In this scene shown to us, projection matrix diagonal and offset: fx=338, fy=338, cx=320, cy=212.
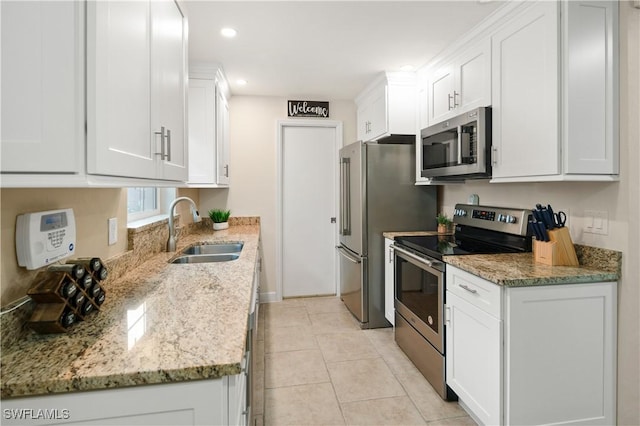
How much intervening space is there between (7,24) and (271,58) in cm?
233

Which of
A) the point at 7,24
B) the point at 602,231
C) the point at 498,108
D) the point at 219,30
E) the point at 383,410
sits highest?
the point at 219,30

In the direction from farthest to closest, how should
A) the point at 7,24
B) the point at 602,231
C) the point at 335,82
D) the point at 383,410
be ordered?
the point at 335,82, the point at 383,410, the point at 602,231, the point at 7,24

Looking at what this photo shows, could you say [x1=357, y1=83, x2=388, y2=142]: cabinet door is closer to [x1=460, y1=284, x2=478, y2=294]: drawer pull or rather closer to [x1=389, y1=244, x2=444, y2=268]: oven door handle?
[x1=389, y1=244, x2=444, y2=268]: oven door handle

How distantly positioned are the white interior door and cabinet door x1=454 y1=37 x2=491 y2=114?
6.17 ft

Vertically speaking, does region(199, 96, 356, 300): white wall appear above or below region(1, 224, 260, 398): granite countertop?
above

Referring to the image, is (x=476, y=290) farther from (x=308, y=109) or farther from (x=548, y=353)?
(x=308, y=109)

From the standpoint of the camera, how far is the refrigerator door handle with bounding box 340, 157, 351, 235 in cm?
352

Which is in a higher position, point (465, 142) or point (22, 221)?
point (465, 142)

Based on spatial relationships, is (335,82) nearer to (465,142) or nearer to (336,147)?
(336,147)

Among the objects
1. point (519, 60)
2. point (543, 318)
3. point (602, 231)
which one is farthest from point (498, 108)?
point (543, 318)

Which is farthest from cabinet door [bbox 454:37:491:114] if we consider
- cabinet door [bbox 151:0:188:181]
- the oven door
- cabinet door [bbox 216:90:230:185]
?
cabinet door [bbox 216:90:230:185]

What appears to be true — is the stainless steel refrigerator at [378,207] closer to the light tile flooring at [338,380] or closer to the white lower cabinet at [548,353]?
the light tile flooring at [338,380]

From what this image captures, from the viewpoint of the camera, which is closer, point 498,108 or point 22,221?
point 22,221

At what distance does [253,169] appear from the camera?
13.1 feet
